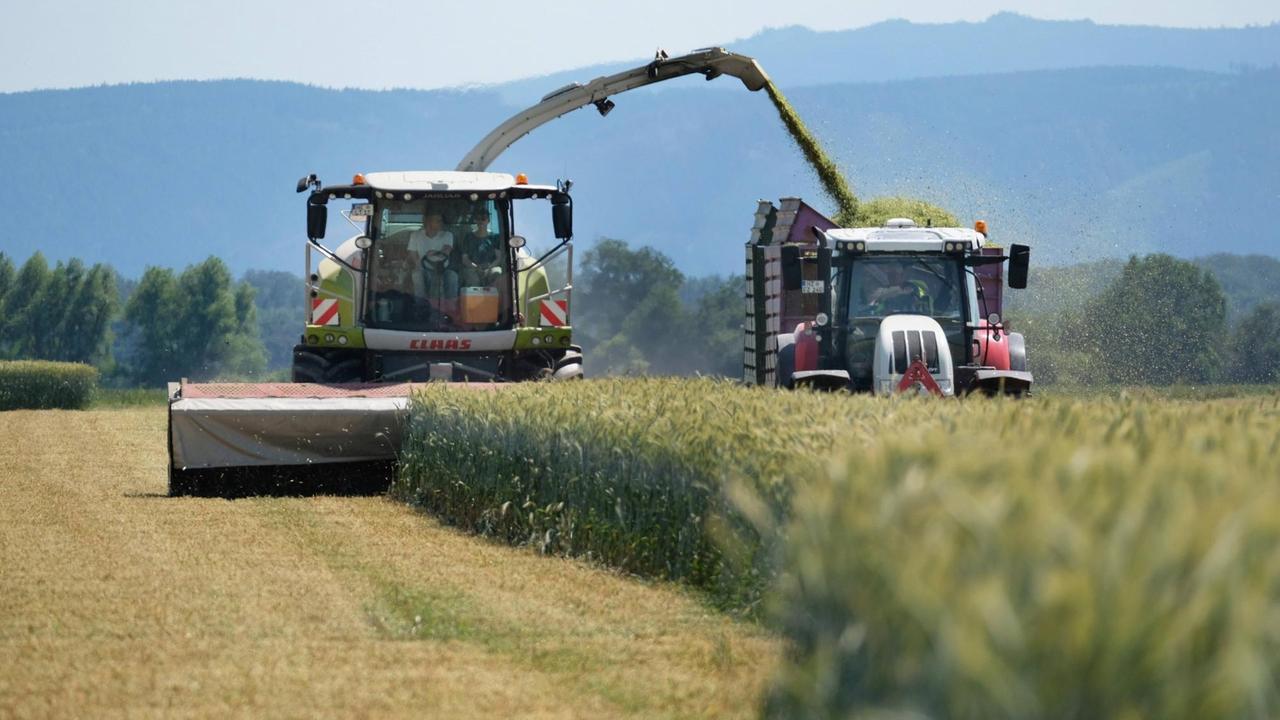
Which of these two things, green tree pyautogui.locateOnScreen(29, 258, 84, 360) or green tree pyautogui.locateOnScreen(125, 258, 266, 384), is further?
green tree pyautogui.locateOnScreen(125, 258, 266, 384)

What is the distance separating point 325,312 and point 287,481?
306cm

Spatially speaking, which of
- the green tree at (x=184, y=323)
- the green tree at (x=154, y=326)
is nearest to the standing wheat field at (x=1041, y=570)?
the green tree at (x=154, y=326)

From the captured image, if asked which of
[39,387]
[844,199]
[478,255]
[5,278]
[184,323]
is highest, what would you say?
[844,199]

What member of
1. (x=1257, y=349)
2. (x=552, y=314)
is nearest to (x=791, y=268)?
(x=552, y=314)

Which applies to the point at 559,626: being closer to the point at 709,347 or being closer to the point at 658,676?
the point at 658,676

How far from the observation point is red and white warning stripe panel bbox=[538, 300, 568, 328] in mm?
17719

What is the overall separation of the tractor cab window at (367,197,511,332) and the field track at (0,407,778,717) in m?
4.82

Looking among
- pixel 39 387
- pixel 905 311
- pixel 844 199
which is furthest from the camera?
pixel 39 387

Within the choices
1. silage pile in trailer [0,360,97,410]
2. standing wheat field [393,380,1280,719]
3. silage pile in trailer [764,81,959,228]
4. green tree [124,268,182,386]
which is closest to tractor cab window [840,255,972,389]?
silage pile in trailer [764,81,959,228]

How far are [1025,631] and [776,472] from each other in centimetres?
482

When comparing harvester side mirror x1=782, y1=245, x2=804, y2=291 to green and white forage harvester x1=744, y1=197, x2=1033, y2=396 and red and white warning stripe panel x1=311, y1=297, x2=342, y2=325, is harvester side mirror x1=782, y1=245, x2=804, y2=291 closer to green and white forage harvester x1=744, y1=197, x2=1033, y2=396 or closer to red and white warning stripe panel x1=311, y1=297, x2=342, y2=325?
green and white forage harvester x1=744, y1=197, x2=1033, y2=396

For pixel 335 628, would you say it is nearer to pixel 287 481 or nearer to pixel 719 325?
pixel 287 481

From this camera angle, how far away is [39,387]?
4088 cm

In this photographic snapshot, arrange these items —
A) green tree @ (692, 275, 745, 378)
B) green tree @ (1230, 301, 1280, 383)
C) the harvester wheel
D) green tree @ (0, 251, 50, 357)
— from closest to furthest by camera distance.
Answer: the harvester wheel → green tree @ (1230, 301, 1280, 383) → green tree @ (692, 275, 745, 378) → green tree @ (0, 251, 50, 357)
